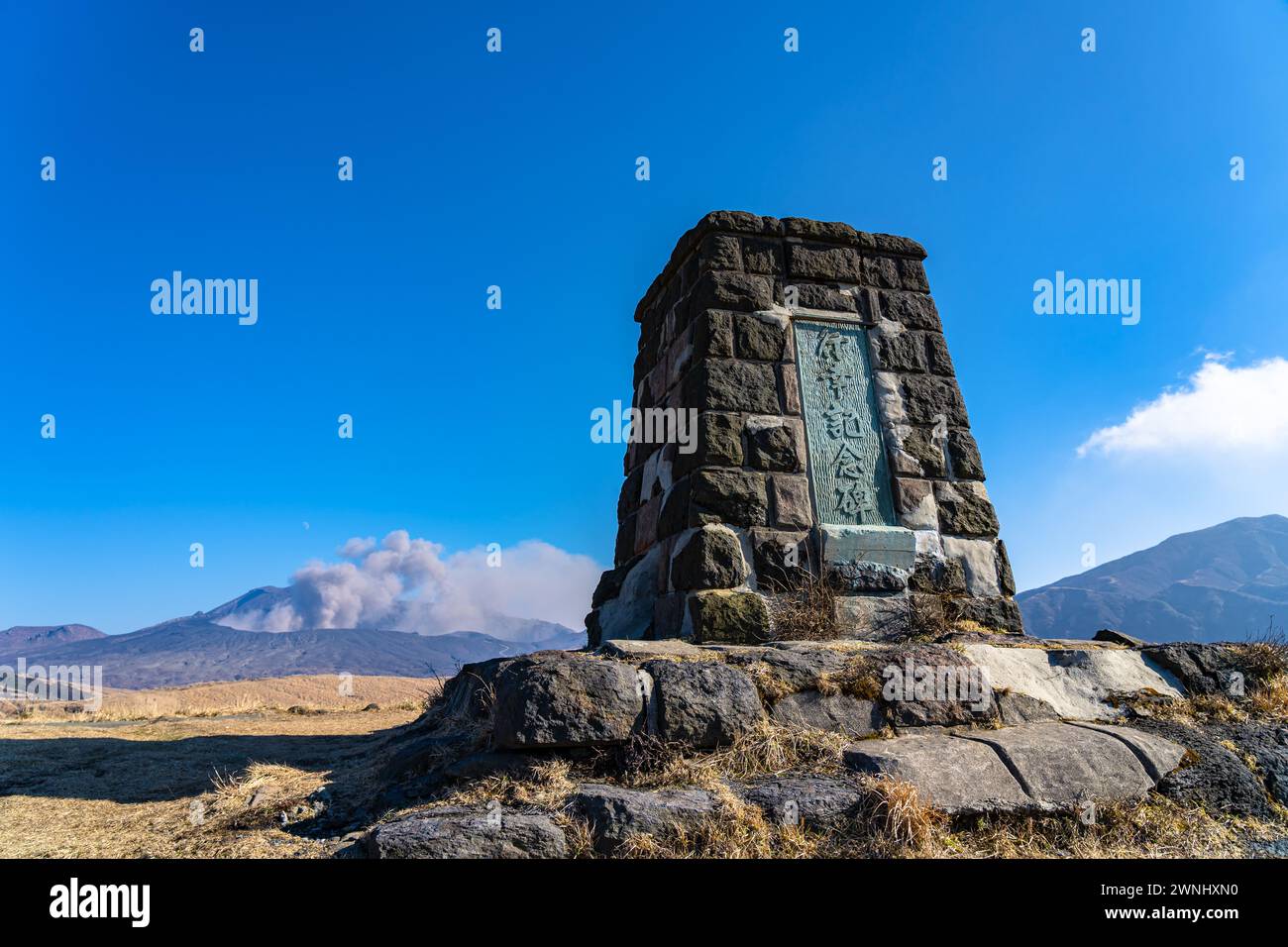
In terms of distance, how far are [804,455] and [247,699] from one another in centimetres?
1167

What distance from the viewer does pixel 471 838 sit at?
250cm

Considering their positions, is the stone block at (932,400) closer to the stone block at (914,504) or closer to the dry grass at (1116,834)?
the stone block at (914,504)

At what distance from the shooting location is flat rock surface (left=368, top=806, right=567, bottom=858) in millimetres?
2438

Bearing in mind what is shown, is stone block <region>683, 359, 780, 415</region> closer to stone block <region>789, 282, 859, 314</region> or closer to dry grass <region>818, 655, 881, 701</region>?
stone block <region>789, 282, 859, 314</region>

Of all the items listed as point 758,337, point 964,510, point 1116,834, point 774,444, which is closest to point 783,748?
point 1116,834

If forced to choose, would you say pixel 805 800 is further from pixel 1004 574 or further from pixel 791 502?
pixel 1004 574

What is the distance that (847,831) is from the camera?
271 cm

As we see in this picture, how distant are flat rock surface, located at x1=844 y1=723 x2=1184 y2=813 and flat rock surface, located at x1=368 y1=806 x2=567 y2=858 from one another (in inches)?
52.6

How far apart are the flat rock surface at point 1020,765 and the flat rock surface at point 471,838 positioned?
1.34 m

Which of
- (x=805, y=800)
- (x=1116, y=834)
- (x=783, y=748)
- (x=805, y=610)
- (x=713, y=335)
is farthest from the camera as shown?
(x=713, y=335)

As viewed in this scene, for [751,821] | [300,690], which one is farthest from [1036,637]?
[300,690]

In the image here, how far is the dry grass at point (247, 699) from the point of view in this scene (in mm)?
9766
